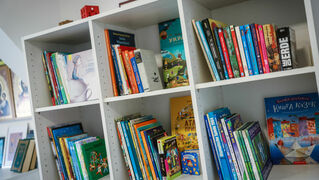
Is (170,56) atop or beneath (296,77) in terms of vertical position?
atop

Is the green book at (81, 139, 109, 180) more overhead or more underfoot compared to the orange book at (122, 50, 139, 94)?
more underfoot

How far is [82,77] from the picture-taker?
5.41ft

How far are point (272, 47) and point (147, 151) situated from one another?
780 mm

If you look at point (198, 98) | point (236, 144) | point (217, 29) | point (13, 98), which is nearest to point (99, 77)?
point (198, 98)

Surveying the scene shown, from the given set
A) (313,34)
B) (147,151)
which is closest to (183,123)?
(147,151)

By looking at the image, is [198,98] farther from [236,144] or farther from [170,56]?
[170,56]

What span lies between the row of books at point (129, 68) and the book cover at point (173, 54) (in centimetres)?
10

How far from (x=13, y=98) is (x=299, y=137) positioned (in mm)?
2479

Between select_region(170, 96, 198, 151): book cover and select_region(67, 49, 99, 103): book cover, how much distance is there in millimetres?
460

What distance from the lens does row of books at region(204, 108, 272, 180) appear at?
1.21m

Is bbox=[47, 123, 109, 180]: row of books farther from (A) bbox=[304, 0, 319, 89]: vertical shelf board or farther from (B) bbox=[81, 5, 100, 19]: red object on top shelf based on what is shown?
(A) bbox=[304, 0, 319, 89]: vertical shelf board

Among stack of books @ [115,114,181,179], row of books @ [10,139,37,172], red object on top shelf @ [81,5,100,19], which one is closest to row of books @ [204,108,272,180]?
stack of books @ [115,114,181,179]

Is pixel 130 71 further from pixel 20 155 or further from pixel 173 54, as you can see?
pixel 20 155

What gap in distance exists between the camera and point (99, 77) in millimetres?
1484
